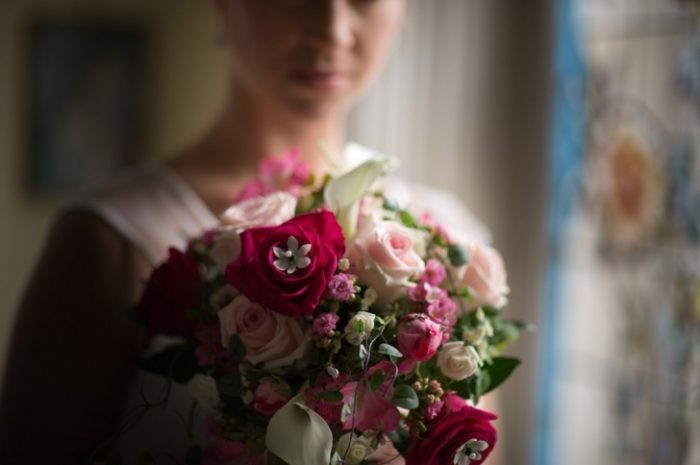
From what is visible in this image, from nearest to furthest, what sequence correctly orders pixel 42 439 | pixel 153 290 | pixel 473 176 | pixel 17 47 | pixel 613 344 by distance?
pixel 153 290
pixel 42 439
pixel 613 344
pixel 473 176
pixel 17 47

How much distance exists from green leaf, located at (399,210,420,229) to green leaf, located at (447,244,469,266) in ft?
0.15

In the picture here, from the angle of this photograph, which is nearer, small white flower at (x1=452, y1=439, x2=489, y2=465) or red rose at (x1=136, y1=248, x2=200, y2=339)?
small white flower at (x1=452, y1=439, x2=489, y2=465)

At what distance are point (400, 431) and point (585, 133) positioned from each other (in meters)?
1.36

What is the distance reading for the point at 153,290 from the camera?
0.88m

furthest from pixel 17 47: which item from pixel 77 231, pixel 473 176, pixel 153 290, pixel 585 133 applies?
pixel 153 290

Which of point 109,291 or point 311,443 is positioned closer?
point 311,443

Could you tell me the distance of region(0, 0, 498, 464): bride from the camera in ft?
3.36

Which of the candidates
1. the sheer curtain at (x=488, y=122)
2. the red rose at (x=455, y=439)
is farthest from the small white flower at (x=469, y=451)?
the sheer curtain at (x=488, y=122)

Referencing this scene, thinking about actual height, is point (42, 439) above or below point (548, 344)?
above

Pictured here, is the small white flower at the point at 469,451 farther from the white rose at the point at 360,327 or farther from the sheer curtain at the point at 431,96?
the sheer curtain at the point at 431,96

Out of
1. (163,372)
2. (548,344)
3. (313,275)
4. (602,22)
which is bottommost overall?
(548,344)

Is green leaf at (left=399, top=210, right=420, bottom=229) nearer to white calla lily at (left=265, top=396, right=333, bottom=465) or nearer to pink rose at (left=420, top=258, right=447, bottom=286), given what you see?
pink rose at (left=420, top=258, right=447, bottom=286)

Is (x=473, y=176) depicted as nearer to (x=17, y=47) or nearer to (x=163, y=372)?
(x=163, y=372)

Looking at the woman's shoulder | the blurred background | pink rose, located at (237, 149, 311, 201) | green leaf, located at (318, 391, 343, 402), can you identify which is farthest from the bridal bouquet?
the blurred background
